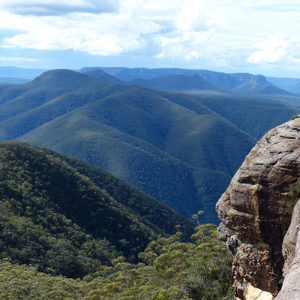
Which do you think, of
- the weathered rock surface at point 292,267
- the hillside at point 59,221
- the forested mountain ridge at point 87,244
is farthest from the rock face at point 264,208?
the hillside at point 59,221

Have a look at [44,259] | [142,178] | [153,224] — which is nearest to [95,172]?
[153,224]

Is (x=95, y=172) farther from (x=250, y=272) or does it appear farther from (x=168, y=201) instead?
(x=250, y=272)

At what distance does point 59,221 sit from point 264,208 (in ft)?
210

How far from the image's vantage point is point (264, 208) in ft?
53.4

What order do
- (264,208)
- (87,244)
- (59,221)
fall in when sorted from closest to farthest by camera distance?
(264,208) < (87,244) < (59,221)

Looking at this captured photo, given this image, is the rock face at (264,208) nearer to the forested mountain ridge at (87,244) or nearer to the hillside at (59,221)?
the forested mountain ridge at (87,244)

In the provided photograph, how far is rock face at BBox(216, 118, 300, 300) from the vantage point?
51.5 ft

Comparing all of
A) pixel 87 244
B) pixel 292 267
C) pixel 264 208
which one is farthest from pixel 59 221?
pixel 292 267

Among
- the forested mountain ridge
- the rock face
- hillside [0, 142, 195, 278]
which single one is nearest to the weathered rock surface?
the rock face

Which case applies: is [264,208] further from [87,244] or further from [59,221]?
[59,221]

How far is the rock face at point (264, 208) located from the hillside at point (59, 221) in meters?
46.8

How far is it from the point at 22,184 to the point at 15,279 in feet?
123

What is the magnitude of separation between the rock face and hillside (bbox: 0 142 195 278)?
46750mm

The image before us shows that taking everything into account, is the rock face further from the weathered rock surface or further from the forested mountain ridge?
the forested mountain ridge
